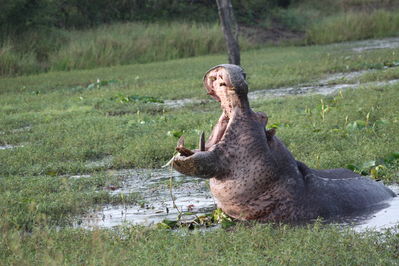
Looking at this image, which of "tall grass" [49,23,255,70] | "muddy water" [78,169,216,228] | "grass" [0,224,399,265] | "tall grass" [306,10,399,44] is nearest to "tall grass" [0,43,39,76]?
"tall grass" [49,23,255,70]

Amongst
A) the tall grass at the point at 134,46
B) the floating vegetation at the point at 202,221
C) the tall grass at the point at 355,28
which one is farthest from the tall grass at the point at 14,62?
the floating vegetation at the point at 202,221

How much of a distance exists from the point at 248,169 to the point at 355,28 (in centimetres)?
2168

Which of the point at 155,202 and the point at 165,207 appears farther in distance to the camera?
the point at 155,202

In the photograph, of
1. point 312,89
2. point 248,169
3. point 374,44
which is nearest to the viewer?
point 248,169

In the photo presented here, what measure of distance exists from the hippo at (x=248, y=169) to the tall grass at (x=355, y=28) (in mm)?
20590

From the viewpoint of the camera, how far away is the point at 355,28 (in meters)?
25.7

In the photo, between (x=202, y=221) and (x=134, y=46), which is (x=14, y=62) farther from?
(x=202, y=221)

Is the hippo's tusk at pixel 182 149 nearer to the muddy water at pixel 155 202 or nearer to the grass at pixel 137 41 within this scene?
the muddy water at pixel 155 202

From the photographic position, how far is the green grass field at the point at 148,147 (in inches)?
173

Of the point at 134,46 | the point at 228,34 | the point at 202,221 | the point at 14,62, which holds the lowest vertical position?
the point at 134,46

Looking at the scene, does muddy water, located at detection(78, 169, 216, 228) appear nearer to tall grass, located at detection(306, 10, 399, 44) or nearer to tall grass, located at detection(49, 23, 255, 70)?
tall grass, located at detection(49, 23, 255, 70)

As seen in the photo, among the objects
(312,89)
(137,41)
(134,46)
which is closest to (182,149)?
(312,89)

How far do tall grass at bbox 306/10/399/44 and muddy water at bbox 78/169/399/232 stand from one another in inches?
736

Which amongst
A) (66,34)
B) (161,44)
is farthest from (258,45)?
(66,34)
